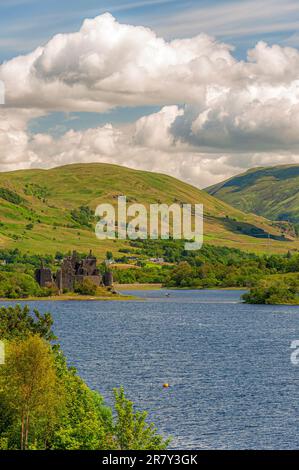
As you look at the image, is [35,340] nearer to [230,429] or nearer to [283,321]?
[230,429]

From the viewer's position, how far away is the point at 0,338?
245 ft

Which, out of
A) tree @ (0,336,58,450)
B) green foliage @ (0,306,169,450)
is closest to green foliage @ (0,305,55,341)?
green foliage @ (0,306,169,450)

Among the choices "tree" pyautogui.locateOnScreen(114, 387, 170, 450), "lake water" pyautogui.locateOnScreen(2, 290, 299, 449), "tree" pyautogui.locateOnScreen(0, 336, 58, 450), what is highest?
"tree" pyautogui.locateOnScreen(0, 336, 58, 450)

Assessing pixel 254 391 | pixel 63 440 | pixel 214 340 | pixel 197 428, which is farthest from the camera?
pixel 214 340

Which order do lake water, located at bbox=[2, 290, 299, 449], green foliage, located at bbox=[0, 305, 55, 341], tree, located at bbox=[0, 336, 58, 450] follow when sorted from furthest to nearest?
1. green foliage, located at bbox=[0, 305, 55, 341]
2. lake water, located at bbox=[2, 290, 299, 449]
3. tree, located at bbox=[0, 336, 58, 450]

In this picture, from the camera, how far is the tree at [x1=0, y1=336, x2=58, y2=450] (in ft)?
177

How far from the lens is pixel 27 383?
177ft

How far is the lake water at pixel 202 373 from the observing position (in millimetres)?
72312

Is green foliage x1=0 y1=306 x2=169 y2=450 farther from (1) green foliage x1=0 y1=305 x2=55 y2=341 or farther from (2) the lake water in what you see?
(1) green foliage x1=0 y1=305 x2=55 y2=341

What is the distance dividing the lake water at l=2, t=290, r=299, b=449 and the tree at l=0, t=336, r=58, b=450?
16071 millimetres

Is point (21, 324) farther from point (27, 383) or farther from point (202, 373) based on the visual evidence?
point (202, 373)

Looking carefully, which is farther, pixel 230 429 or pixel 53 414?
pixel 230 429
